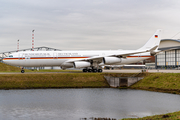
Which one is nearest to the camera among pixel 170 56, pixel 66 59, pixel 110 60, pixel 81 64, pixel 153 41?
pixel 81 64

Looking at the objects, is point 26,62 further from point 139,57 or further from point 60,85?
point 139,57

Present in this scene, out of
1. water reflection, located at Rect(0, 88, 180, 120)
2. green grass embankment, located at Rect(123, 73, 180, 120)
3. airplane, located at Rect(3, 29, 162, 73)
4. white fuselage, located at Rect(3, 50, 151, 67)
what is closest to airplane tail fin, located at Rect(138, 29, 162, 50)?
airplane, located at Rect(3, 29, 162, 73)

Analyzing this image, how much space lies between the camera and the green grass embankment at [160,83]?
3344cm

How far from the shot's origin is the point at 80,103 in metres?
25.3

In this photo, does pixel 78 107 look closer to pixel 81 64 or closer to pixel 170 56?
pixel 81 64

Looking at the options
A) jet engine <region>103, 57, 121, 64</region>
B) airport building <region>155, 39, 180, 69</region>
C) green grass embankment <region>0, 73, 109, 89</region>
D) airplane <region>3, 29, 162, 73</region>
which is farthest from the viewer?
airport building <region>155, 39, 180, 69</region>

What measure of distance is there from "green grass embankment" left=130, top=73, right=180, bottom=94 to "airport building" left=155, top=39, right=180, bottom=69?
4194cm

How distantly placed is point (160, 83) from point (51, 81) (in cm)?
1801

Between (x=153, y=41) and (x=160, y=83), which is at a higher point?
(x=153, y=41)

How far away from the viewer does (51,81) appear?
3853 centimetres

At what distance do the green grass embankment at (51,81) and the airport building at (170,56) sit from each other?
46.5 m

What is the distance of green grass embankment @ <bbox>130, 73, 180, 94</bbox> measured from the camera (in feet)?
110

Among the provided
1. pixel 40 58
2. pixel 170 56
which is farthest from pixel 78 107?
pixel 170 56

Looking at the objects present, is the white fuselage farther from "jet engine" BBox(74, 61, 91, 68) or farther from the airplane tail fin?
the airplane tail fin
